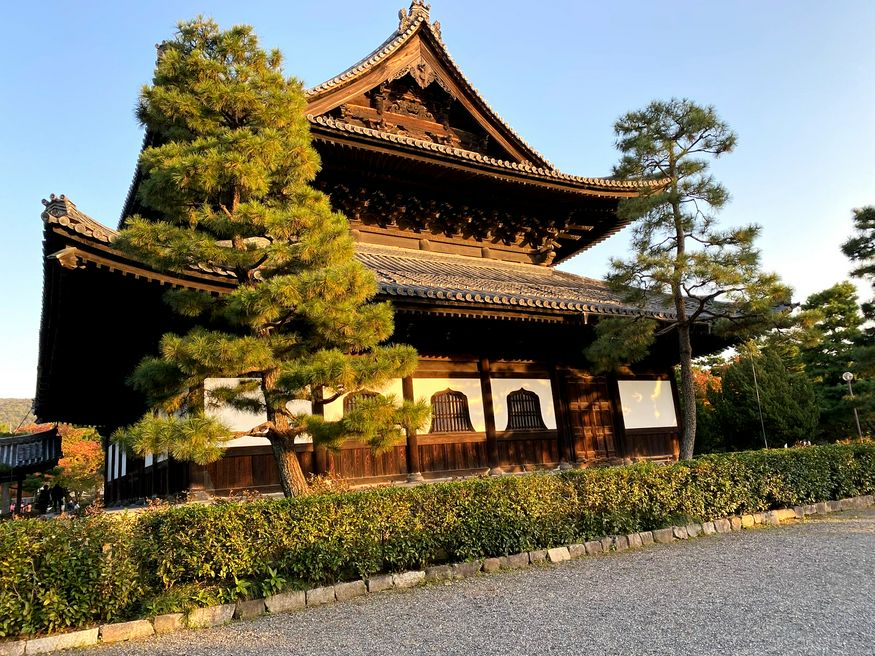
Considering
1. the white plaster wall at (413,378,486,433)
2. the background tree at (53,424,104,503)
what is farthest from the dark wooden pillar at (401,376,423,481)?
the background tree at (53,424,104,503)

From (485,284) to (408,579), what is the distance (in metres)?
5.36

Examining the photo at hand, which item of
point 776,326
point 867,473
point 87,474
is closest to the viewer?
point 776,326

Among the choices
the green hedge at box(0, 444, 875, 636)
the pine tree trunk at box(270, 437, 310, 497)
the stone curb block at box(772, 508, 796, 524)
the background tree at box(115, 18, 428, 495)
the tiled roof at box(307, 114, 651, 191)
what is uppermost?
the tiled roof at box(307, 114, 651, 191)

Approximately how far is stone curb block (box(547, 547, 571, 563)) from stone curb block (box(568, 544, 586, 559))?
5 centimetres

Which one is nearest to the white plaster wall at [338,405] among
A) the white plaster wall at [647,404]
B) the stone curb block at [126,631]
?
the stone curb block at [126,631]

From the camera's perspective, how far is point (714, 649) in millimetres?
4062

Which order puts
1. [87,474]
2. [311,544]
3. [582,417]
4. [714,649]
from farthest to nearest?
[87,474]
[582,417]
[311,544]
[714,649]

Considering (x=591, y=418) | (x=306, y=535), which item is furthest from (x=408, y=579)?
(x=591, y=418)

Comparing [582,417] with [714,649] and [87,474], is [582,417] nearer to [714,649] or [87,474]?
[714,649]

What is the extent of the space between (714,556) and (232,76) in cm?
851

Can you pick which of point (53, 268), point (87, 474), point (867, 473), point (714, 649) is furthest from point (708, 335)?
point (87, 474)

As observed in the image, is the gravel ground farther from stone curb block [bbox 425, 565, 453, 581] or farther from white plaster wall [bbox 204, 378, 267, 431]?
white plaster wall [bbox 204, 378, 267, 431]

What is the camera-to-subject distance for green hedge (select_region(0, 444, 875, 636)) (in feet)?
16.2

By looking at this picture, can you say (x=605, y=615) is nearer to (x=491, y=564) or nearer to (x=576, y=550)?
(x=491, y=564)
